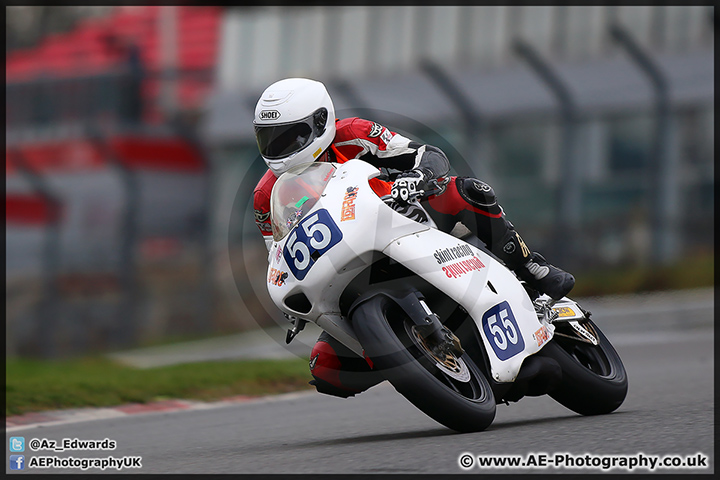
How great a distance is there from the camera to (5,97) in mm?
16531

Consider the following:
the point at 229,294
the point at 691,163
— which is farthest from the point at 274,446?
the point at 691,163

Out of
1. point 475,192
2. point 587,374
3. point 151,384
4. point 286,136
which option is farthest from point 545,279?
point 151,384

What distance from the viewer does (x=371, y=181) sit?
183 inches

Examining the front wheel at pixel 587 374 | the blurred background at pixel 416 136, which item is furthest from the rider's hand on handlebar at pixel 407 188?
the blurred background at pixel 416 136

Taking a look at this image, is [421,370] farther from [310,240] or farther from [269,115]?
[269,115]

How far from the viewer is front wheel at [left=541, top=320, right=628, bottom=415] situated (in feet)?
16.4

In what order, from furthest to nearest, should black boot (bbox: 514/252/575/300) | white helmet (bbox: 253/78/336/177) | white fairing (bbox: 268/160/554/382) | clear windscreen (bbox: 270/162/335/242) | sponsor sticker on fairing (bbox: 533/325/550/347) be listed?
black boot (bbox: 514/252/575/300) < sponsor sticker on fairing (bbox: 533/325/550/347) < white helmet (bbox: 253/78/336/177) < clear windscreen (bbox: 270/162/335/242) < white fairing (bbox: 268/160/554/382)

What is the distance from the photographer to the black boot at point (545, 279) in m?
5.10

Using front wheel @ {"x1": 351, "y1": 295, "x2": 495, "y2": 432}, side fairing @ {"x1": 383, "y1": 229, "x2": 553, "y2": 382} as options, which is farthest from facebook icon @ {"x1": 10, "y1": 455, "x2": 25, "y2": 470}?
side fairing @ {"x1": 383, "y1": 229, "x2": 553, "y2": 382}

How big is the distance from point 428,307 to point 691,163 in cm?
947

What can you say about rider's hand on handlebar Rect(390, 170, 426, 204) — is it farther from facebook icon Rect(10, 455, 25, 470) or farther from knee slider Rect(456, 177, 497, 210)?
facebook icon Rect(10, 455, 25, 470)

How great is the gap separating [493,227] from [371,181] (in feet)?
2.30

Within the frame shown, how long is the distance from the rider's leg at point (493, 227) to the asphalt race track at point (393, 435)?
68cm

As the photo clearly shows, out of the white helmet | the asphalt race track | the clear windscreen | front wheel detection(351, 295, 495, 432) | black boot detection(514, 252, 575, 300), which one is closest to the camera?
the asphalt race track
